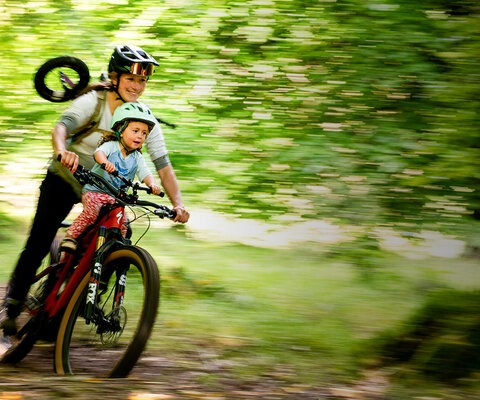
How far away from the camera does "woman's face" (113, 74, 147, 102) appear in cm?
502

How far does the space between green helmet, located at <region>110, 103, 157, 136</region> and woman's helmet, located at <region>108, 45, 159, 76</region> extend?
0.21 metres

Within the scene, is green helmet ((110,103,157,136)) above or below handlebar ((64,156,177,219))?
above

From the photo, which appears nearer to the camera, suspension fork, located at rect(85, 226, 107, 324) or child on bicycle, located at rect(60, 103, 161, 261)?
suspension fork, located at rect(85, 226, 107, 324)

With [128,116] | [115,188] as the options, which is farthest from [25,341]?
[128,116]

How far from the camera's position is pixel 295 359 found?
19.2 feet

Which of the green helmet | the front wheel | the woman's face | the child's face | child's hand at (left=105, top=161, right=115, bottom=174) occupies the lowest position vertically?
the front wheel

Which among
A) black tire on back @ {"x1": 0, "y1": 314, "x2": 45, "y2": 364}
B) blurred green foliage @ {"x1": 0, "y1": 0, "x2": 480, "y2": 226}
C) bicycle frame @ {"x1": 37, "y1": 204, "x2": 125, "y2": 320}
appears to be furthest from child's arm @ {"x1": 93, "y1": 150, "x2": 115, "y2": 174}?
blurred green foliage @ {"x1": 0, "y1": 0, "x2": 480, "y2": 226}

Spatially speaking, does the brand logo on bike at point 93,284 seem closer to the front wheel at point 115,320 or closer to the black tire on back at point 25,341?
the front wheel at point 115,320

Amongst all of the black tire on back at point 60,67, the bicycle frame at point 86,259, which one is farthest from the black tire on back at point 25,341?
the black tire on back at point 60,67

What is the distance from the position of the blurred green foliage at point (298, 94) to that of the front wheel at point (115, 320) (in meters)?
2.24

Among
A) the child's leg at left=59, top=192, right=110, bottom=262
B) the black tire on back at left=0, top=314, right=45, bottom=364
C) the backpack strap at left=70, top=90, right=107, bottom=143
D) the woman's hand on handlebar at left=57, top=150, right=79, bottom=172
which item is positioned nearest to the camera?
the woman's hand on handlebar at left=57, top=150, right=79, bottom=172

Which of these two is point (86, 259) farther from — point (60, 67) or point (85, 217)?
point (60, 67)

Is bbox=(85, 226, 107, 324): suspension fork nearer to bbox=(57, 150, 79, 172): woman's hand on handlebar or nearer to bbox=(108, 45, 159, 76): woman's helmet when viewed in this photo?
bbox=(57, 150, 79, 172): woman's hand on handlebar

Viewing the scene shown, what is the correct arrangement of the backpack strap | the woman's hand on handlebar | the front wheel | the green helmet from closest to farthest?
the front wheel < the woman's hand on handlebar < the green helmet < the backpack strap
